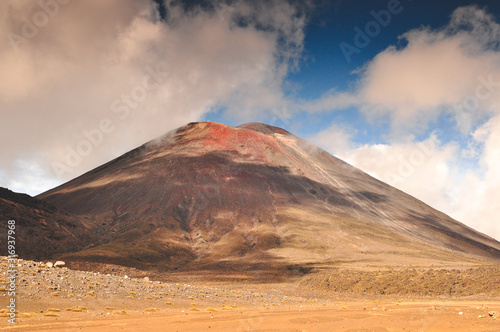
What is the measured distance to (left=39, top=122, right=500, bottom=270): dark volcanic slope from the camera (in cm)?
7156

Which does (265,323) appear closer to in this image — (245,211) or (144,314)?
(144,314)

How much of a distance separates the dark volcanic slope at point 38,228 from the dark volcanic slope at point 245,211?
5592mm

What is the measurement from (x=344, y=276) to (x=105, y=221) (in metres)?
65.9

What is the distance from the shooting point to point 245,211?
96000 millimetres

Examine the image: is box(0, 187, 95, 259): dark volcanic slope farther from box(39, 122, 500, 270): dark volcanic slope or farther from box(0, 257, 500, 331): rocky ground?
box(0, 257, 500, 331): rocky ground

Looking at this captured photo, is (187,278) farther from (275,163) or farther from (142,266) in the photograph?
(275,163)

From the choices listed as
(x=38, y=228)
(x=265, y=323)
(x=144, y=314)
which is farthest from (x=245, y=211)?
(x=265, y=323)

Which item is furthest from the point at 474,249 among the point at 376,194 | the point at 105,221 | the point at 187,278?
the point at 105,221

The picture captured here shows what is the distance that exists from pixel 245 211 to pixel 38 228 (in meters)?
48.8

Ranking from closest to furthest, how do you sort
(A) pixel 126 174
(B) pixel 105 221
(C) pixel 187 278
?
1. (C) pixel 187 278
2. (B) pixel 105 221
3. (A) pixel 126 174

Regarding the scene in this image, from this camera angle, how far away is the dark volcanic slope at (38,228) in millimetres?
60878

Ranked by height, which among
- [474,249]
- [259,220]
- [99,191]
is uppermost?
[99,191]

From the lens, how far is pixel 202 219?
92875mm

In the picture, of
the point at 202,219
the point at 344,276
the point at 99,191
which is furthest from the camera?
the point at 99,191
